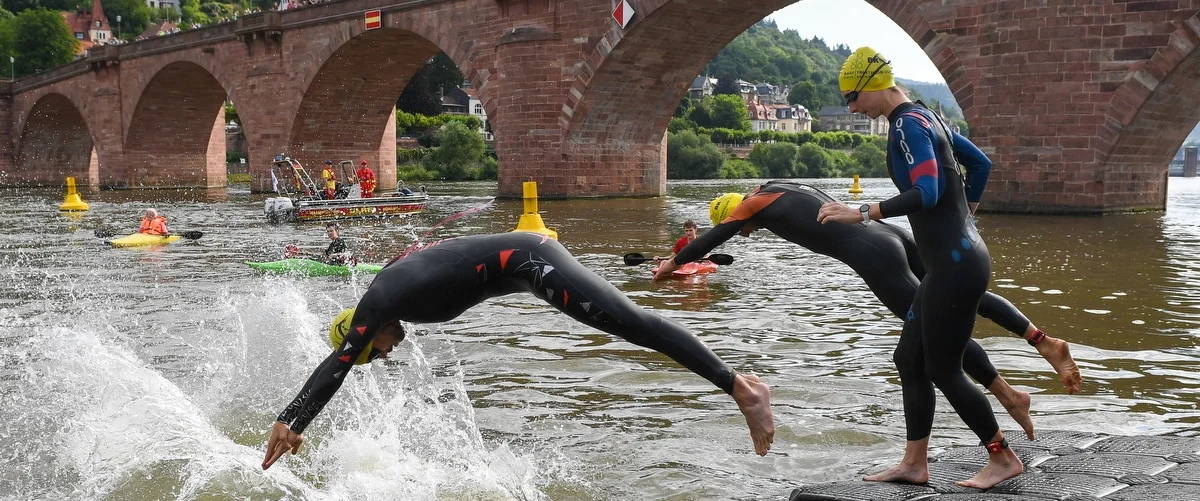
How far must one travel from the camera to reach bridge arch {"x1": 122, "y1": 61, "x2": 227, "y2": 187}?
4025 cm

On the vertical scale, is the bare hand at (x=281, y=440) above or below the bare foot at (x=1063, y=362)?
below

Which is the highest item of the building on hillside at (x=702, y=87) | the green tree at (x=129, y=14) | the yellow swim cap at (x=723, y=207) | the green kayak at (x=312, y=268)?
the green tree at (x=129, y=14)

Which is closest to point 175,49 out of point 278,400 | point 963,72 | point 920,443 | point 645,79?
point 645,79

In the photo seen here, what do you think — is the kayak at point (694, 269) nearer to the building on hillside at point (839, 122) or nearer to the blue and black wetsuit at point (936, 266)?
the blue and black wetsuit at point (936, 266)

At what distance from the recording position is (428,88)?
6931cm

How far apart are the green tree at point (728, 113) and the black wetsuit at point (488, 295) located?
3471 inches

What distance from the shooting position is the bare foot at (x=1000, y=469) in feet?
11.9

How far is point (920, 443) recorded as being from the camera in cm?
369

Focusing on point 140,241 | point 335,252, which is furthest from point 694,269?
point 140,241

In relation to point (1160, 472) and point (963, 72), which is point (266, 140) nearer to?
point (963, 72)

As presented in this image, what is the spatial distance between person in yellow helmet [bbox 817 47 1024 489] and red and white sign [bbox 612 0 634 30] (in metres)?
18.5

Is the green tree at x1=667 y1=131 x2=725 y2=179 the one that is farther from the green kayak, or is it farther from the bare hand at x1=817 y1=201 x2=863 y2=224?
the bare hand at x1=817 y1=201 x2=863 y2=224

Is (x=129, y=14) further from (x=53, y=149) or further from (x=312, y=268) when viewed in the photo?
(x=312, y=268)

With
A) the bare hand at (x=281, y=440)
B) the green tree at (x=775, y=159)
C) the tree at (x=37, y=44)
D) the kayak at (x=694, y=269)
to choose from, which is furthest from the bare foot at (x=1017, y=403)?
the tree at (x=37, y=44)
